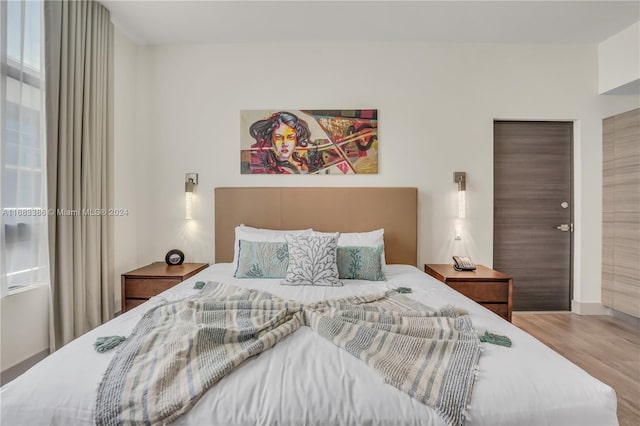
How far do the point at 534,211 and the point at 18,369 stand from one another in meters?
4.42

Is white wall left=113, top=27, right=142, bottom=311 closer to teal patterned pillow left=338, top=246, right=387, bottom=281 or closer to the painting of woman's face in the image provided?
the painting of woman's face

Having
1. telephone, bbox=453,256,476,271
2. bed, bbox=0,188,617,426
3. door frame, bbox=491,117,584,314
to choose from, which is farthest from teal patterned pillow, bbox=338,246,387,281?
door frame, bbox=491,117,584,314

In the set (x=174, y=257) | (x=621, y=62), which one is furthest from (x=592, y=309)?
(x=174, y=257)

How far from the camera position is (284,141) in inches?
118

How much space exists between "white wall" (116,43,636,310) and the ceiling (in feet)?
0.39

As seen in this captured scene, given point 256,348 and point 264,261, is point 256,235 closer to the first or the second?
point 264,261

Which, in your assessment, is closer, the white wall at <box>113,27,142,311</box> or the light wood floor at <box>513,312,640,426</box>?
the light wood floor at <box>513,312,640,426</box>

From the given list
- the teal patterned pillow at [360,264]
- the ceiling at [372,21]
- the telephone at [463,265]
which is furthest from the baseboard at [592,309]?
the ceiling at [372,21]

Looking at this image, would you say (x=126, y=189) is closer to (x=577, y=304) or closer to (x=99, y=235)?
(x=99, y=235)

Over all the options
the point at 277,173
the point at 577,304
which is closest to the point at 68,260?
the point at 277,173

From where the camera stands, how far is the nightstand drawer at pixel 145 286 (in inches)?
101

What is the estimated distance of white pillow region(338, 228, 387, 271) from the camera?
102 inches

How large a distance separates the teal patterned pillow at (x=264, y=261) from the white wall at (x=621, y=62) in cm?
349

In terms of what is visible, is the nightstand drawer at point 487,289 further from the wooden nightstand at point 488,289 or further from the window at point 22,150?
the window at point 22,150
